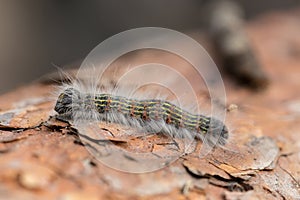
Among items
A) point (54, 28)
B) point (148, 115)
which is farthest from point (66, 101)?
point (54, 28)

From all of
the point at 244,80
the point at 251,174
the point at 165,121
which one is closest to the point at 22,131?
the point at 165,121

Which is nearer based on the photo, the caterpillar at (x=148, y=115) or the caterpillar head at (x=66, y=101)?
the caterpillar head at (x=66, y=101)

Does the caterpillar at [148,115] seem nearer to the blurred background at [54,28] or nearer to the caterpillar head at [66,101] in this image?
the caterpillar head at [66,101]

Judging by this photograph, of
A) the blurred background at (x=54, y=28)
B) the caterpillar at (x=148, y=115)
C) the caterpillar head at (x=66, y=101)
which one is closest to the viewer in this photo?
the caterpillar head at (x=66, y=101)

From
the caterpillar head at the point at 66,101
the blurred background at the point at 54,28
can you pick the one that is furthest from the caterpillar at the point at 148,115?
the blurred background at the point at 54,28

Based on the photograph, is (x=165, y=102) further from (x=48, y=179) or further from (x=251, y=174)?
(x=48, y=179)

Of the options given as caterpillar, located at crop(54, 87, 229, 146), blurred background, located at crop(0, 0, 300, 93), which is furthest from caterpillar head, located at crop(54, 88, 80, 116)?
blurred background, located at crop(0, 0, 300, 93)

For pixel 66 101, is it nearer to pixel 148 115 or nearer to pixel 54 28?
pixel 148 115
